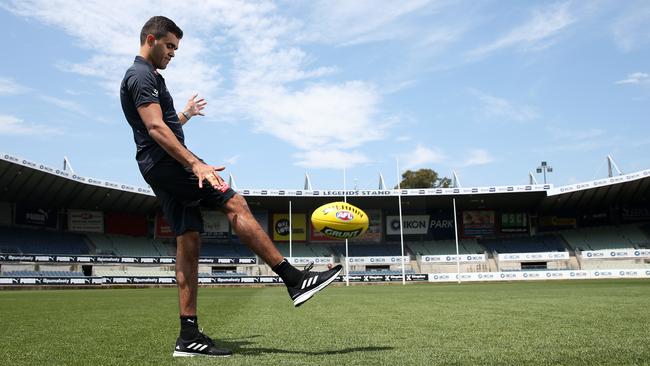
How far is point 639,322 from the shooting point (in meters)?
5.32

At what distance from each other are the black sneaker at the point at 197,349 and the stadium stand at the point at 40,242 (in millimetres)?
43036

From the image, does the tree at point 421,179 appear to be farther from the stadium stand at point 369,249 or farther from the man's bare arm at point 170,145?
the man's bare arm at point 170,145

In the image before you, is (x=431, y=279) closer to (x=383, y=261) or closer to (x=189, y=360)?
(x=383, y=261)

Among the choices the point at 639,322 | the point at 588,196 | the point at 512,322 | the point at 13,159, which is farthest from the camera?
the point at 588,196

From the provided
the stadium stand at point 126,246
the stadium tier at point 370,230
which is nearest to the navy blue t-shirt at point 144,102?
the stadium tier at point 370,230

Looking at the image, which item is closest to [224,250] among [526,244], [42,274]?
[42,274]

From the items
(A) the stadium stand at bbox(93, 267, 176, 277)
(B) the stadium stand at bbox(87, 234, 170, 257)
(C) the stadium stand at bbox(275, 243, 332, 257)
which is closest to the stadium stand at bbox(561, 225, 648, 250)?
(C) the stadium stand at bbox(275, 243, 332, 257)

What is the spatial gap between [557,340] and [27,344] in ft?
14.6

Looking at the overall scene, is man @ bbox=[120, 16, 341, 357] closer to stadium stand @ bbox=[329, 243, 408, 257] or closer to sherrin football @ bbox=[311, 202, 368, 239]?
sherrin football @ bbox=[311, 202, 368, 239]

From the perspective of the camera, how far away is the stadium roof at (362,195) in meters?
40.3

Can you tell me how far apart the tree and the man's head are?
70.2m

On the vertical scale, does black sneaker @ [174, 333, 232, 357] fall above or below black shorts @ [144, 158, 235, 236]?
below

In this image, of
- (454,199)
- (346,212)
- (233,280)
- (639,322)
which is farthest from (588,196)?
(639,322)

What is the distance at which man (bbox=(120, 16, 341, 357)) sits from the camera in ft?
12.5
